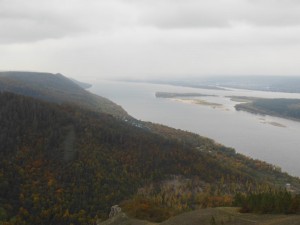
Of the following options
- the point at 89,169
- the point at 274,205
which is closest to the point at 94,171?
the point at 89,169

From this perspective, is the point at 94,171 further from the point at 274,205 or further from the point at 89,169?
the point at 274,205

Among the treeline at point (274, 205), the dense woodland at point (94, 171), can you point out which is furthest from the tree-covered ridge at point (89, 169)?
the treeline at point (274, 205)

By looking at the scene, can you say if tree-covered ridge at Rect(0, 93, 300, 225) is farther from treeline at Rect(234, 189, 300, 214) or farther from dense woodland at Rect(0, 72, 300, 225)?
treeline at Rect(234, 189, 300, 214)

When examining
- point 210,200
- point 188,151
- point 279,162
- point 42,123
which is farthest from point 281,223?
point 279,162

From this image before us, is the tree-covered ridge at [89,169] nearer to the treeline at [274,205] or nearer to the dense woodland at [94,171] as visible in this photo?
the dense woodland at [94,171]

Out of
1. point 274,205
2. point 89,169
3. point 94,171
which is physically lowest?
point 94,171

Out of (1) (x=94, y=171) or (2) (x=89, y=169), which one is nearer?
(1) (x=94, y=171)

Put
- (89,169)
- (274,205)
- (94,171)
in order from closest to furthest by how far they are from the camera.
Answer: (274,205) → (94,171) → (89,169)

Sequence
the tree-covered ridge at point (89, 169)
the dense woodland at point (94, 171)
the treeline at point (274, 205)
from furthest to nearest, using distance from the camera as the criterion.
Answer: the tree-covered ridge at point (89, 169), the dense woodland at point (94, 171), the treeline at point (274, 205)
